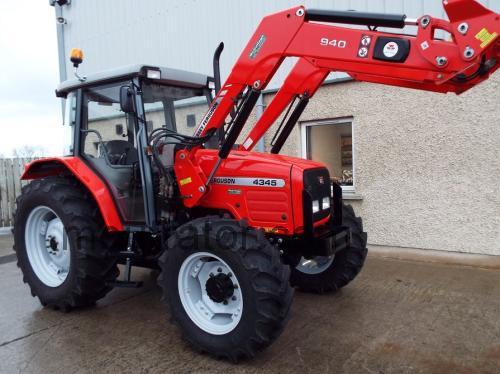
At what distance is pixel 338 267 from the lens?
4.06 meters

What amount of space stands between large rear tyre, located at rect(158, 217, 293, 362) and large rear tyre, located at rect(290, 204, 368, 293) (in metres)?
1.21

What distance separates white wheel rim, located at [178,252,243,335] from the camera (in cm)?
300

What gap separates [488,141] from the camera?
5.11m

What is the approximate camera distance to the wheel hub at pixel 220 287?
3.00m

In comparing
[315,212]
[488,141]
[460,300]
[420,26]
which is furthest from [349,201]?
[420,26]

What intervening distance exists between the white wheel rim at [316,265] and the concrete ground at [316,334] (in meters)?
0.24

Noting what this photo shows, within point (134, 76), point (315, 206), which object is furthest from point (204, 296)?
point (134, 76)

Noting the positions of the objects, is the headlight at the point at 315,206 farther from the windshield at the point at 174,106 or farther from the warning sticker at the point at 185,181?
the windshield at the point at 174,106

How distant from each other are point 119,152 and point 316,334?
231 centimetres

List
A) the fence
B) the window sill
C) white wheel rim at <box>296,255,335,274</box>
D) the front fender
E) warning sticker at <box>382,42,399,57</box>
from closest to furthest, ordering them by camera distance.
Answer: warning sticker at <box>382,42,399,57</box>, the front fender, white wheel rim at <box>296,255,335,274</box>, the window sill, the fence

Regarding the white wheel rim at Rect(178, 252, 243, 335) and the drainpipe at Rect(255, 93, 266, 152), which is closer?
the white wheel rim at Rect(178, 252, 243, 335)

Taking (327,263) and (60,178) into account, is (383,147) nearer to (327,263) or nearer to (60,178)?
(327,263)

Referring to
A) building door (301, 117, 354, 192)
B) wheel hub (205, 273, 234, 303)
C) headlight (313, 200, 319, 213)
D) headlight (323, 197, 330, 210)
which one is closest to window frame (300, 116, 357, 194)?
building door (301, 117, 354, 192)

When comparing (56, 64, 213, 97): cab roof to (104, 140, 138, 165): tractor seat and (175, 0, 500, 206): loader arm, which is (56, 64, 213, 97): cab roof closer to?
(104, 140, 138, 165): tractor seat
